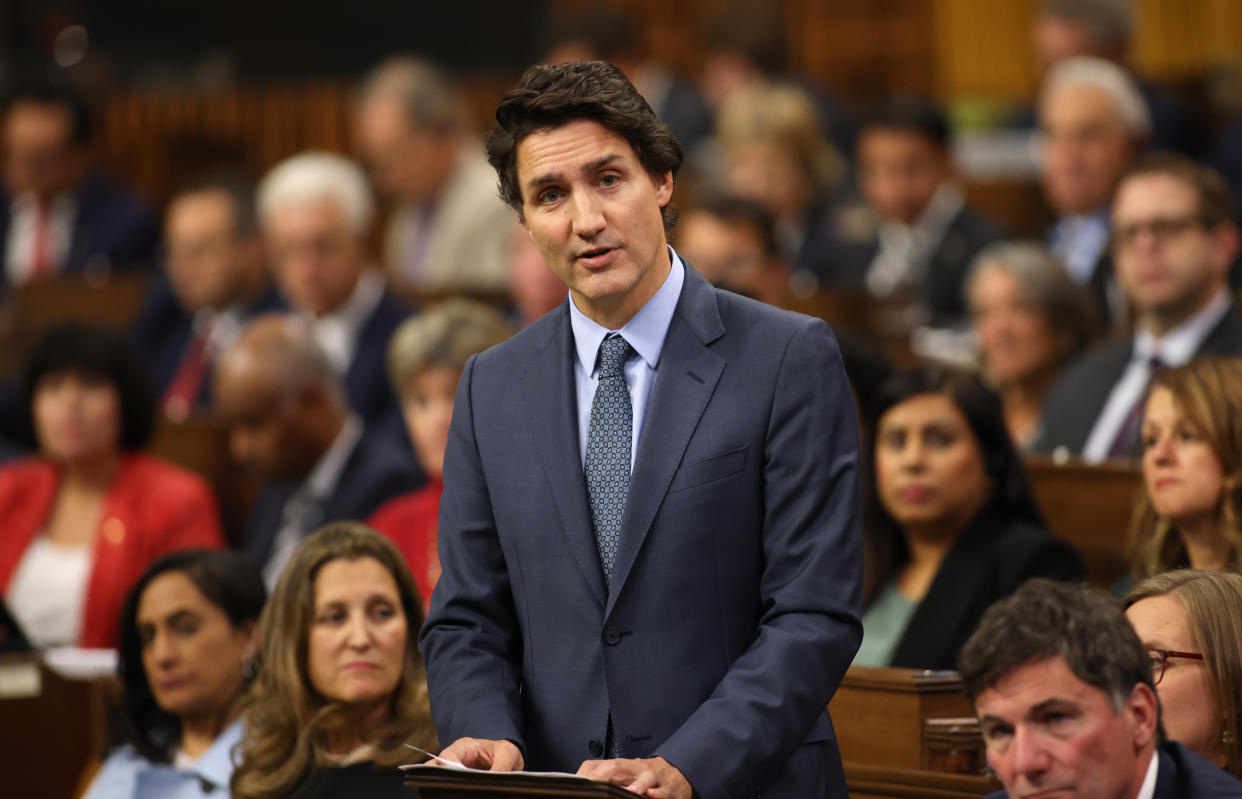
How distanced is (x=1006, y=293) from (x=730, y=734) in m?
2.85

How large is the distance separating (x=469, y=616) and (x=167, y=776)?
4.15 feet

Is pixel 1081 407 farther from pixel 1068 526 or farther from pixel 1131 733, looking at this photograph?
pixel 1131 733

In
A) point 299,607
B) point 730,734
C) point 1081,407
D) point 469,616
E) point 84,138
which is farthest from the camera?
point 84,138

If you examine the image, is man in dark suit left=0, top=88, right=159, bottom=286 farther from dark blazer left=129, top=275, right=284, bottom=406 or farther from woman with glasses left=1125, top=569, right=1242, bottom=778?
woman with glasses left=1125, top=569, right=1242, bottom=778

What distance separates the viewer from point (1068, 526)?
11.9 feet

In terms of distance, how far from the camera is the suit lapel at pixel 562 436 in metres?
1.95

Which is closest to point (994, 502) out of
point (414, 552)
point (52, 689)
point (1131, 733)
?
point (414, 552)

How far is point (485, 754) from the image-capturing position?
6.19ft

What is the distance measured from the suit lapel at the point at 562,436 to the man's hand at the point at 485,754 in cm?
20

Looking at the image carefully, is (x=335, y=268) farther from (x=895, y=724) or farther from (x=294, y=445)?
(x=895, y=724)

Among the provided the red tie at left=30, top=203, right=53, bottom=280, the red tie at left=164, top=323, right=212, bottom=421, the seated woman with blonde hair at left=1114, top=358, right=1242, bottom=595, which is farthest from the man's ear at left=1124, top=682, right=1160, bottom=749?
the red tie at left=30, top=203, right=53, bottom=280

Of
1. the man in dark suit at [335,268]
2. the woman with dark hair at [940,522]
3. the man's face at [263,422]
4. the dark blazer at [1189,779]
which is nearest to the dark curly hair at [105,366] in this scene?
the man's face at [263,422]

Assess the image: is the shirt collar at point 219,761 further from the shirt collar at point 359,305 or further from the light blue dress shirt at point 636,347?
the shirt collar at point 359,305

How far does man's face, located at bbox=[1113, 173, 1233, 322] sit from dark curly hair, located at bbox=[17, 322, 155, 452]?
2448 mm
